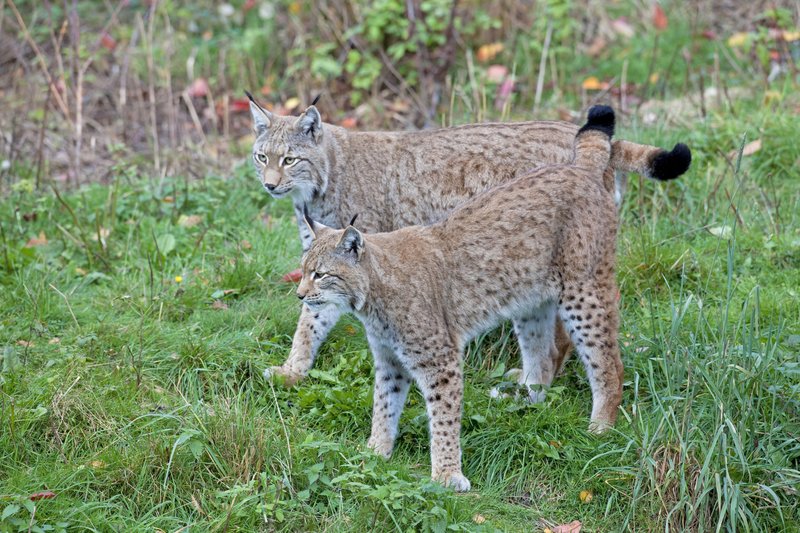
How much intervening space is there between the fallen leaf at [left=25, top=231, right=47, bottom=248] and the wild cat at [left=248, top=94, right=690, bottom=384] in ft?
6.23

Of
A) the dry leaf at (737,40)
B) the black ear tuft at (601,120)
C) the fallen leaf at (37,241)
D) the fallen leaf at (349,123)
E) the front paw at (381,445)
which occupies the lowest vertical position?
the front paw at (381,445)

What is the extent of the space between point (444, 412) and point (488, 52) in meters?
6.51

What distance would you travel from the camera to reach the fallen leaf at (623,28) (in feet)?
37.7

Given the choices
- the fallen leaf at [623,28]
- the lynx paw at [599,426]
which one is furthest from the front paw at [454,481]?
the fallen leaf at [623,28]

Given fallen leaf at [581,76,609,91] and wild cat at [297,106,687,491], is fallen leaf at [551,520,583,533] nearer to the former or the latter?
wild cat at [297,106,687,491]

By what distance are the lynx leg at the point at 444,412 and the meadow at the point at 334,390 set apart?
0.14 meters

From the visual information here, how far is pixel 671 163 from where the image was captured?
5.82 meters

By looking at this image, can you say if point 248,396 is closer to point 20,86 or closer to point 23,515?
point 23,515

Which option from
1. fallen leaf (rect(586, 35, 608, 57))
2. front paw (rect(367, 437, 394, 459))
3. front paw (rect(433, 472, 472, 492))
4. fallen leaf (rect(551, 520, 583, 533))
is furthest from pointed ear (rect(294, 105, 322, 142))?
fallen leaf (rect(586, 35, 608, 57))

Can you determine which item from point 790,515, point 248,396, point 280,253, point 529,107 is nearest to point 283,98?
point 529,107

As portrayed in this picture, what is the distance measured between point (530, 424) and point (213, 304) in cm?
237

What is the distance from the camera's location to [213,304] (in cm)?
691

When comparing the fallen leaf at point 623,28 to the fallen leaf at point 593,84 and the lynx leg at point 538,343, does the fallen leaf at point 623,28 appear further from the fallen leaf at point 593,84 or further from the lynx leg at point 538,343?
the lynx leg at point 538,343

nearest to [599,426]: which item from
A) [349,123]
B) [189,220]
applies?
[189,220]
